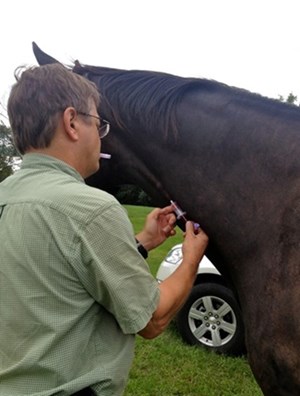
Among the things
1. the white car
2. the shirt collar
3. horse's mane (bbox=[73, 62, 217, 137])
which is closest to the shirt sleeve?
the shirt collar

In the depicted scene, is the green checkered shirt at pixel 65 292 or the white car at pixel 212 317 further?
the white car at pixel 212 317

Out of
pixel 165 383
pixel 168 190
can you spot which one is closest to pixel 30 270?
pixel 168 190

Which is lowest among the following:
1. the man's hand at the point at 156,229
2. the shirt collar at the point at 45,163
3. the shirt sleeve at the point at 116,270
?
the man's hand at the point at 156,229

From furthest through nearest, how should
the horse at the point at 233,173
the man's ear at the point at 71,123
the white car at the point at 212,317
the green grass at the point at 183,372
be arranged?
the white car at the point at 212,317, the green grass at the point at 183,372, the horse at the point at 233,173, the man's ear at the point at 71,123

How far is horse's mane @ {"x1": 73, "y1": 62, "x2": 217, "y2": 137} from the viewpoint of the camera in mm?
2342

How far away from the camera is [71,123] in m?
1.59

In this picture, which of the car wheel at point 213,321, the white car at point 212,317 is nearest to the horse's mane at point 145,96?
the white car at point 212,317

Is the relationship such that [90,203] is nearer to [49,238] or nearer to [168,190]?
[49,238]

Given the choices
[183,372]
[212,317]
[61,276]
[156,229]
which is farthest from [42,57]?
[212,317]

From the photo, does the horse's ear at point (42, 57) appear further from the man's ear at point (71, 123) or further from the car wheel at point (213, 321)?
the car wheel at point (213, 321)

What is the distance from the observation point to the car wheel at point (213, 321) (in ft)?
16.4

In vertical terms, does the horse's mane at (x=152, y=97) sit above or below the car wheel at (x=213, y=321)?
above

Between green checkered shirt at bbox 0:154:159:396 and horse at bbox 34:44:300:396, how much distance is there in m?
0.70

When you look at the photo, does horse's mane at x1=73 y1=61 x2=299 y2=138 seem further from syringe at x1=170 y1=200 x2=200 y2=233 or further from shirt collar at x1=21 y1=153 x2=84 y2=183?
shirt collar at x1=21 y1=153 x2=84 y2=183
